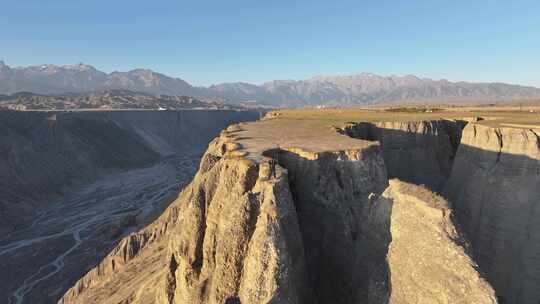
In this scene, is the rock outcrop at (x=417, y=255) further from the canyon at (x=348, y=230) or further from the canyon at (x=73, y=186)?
the canyon at (x=73, y=186)

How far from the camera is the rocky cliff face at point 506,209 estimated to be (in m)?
18.3

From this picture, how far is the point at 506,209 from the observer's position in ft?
63.9

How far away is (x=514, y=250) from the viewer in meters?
18.8

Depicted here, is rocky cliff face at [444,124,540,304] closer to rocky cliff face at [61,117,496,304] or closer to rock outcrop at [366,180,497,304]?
rocky cliff face at [61,117,496,304]

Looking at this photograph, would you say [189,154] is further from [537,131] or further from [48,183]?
[537,131]

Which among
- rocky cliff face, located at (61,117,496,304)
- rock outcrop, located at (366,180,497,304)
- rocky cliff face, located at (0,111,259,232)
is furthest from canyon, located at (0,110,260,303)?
rock outcrop, located at (366,180,497,304)

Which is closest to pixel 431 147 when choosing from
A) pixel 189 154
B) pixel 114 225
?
pixel 114 225

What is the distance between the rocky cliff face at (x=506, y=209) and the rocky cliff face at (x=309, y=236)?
8832 millimetres

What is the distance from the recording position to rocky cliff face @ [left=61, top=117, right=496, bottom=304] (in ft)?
33.9

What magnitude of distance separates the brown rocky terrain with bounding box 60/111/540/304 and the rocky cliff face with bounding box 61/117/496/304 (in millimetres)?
41

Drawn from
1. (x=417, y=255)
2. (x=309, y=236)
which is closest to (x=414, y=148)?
(x=309, y=236)

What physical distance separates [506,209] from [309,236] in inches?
484

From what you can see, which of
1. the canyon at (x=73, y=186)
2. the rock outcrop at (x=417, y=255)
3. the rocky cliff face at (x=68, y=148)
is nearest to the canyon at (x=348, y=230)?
the rock outcrop at (x=417, y=255)

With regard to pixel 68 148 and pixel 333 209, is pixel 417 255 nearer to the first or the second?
pixel 333 209
